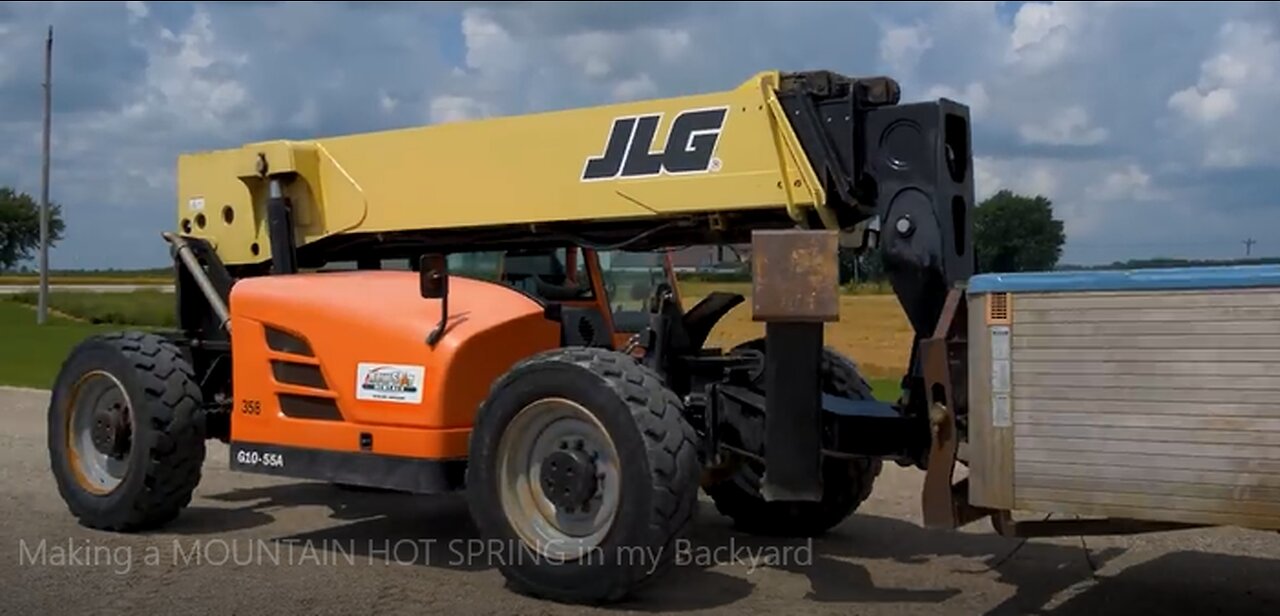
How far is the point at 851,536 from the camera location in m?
9.80

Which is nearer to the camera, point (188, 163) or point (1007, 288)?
A: point (1007, 288)

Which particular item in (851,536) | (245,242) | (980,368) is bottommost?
(851,536)

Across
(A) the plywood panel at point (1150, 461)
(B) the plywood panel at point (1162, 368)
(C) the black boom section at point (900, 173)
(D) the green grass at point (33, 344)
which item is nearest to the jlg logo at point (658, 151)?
(C) the black boom section at point (900, 173)

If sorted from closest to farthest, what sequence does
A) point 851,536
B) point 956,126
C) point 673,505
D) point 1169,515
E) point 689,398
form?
point 1169,515, point 673,505, point 956,126, point 689,398, point 851,536

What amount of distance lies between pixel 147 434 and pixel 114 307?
42.6 metres

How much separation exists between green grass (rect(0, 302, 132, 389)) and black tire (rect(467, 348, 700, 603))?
9.16 meters

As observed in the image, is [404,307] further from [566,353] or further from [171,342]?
[171,342]

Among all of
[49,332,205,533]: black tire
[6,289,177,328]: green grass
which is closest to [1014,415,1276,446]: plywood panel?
[49,332,205,533]: black tire

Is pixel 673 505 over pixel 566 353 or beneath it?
beneath

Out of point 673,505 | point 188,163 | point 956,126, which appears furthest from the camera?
point 188,163

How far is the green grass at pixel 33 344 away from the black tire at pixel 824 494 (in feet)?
27.8

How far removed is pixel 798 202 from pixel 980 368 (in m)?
1.59

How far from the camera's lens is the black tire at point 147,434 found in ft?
30.9

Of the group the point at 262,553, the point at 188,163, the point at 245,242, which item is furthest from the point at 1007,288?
the point at 188,163
